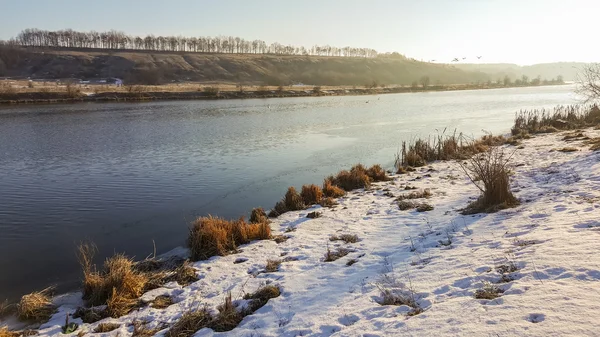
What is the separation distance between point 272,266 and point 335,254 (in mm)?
1252

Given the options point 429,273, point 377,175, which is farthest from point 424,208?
point 377,175

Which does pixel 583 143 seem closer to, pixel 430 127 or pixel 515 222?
pixel 515 222

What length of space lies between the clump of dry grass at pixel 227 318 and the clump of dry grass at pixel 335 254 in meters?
2.20

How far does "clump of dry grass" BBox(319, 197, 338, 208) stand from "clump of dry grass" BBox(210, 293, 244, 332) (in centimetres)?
605

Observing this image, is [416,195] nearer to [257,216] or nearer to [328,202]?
[328,202]

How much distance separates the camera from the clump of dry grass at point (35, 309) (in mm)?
6473

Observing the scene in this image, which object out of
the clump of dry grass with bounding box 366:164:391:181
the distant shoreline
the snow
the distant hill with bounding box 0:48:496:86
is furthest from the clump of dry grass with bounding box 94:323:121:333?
the distant hill with bounding box 0:48:496:86

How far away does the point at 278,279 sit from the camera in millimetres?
7008

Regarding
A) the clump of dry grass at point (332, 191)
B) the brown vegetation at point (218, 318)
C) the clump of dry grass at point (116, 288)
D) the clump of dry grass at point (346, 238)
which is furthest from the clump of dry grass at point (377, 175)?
the clump of dry grass at point (116, 288)

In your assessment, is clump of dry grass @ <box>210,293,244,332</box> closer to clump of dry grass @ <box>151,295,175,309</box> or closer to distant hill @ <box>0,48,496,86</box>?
clump of dry grass @ <box>151,295,175,309</box>

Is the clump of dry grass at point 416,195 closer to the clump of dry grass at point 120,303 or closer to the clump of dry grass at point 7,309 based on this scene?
the clump of dry grass at point 120,303

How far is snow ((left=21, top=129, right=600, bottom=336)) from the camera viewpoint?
4.32 meters

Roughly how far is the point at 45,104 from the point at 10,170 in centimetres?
3606

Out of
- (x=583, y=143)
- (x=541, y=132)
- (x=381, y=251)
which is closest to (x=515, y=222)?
(x=381, y=251)
